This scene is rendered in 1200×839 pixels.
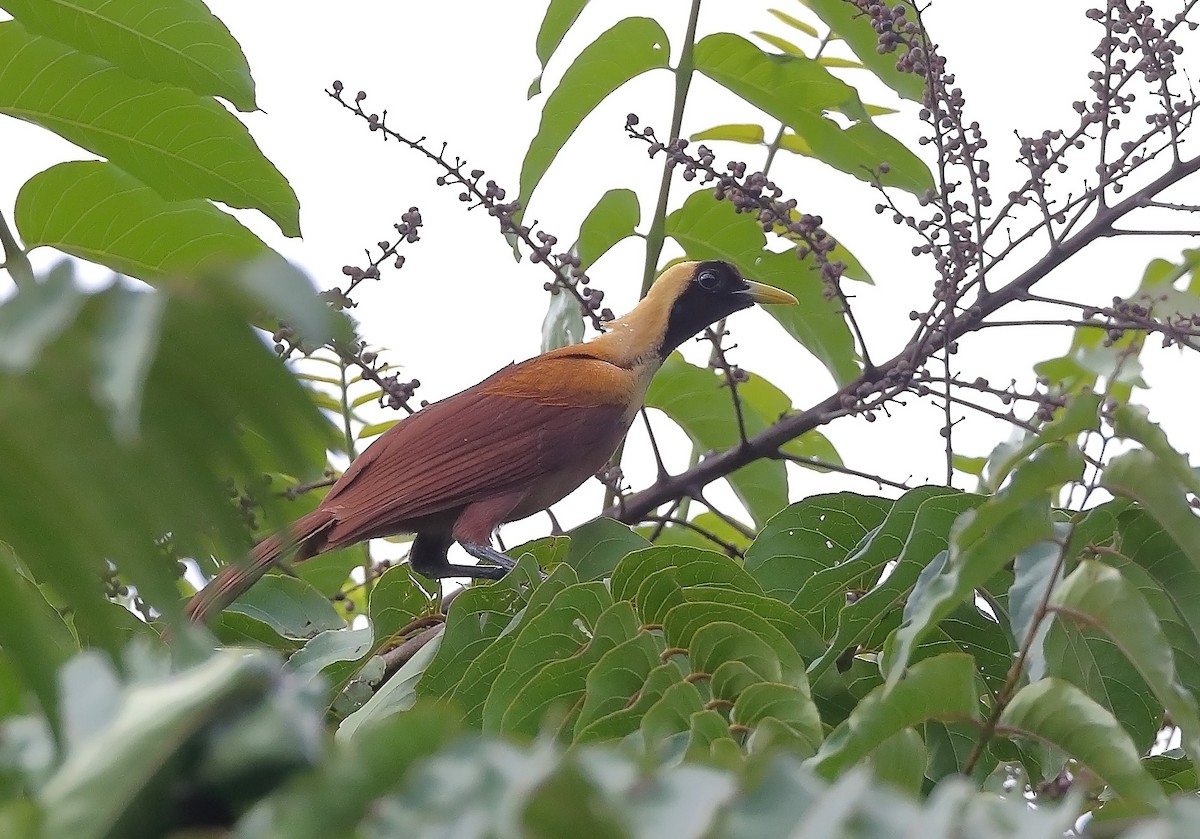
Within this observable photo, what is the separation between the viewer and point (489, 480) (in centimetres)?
323

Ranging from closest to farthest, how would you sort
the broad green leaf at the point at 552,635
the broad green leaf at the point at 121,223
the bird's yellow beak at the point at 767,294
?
the broad green leaf at the point at 552,635 → the broad green leaf at the point at 121,223 → the bird's yellow beak at the point at 767,294

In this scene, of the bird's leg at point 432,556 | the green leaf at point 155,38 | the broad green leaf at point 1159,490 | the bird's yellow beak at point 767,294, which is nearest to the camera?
the broad green leaf at point 1159,490

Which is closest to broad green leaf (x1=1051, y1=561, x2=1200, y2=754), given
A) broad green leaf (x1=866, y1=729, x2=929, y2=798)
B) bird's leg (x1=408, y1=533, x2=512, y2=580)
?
broad green leaf (x1=866, y1=729, x2=929, y2=798)

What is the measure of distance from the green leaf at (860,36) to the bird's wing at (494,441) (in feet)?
3.40

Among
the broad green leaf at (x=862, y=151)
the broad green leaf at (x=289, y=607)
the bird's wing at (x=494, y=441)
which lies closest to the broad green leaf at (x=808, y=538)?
the broad green leaf at (x=289, y=607)

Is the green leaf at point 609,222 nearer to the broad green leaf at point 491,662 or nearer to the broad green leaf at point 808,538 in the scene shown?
the broad green leaf at point 808,538

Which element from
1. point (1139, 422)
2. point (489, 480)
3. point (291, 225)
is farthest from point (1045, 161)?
point (489, 480)

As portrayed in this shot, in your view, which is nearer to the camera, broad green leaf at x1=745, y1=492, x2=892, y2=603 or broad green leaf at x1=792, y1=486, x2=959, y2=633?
broad green leaf at x1=792, y1=486, x2=959, y2=633

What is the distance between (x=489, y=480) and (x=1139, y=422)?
213 cm

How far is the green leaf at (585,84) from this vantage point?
266cm

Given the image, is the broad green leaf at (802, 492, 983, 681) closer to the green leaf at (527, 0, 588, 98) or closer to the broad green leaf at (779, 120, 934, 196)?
the broad green leaf at (779, 120, 934, 196)

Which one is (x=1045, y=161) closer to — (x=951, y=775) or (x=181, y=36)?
(x=951, y=775)

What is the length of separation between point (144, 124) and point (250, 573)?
0.84 metres

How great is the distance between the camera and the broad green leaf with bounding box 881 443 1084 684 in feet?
3.82
